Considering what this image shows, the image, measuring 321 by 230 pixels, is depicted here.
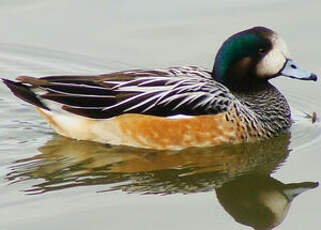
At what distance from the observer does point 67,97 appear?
1039 centimetres

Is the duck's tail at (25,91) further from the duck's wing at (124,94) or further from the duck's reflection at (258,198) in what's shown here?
the duck's reflection at (258,198)

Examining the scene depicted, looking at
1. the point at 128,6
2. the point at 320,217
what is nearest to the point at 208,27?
the point at 128,6

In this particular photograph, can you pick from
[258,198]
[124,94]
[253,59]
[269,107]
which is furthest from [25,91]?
[258,198]

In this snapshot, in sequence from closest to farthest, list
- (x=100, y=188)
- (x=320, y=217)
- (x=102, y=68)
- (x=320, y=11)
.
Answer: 1. (x=320, y=217)
2. (x=100, y=188)
3. (x=102, y=68)
4. (x=320, y=11)

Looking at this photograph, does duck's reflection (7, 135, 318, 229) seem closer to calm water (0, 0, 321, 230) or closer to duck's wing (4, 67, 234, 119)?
calm water (0, 0, 321, 230)

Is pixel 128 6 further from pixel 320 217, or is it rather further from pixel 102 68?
pixel 320 217

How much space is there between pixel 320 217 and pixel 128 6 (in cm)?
551

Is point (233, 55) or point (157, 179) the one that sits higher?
point (233, 55)

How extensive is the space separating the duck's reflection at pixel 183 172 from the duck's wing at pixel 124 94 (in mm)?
406

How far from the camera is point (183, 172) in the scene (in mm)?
9781

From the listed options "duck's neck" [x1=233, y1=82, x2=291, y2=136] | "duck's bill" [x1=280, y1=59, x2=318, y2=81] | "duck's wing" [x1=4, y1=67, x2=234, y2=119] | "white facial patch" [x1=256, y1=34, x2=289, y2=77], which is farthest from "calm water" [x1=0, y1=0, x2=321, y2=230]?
"white facial patch" [x1=256, y1=34, x2=289, y2=77]

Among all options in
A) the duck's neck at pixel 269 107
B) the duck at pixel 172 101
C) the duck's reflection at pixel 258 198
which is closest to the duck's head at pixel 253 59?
the duck at pixel 172 101

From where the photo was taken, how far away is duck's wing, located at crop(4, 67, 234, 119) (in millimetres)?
10305

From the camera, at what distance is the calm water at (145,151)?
8750mm
